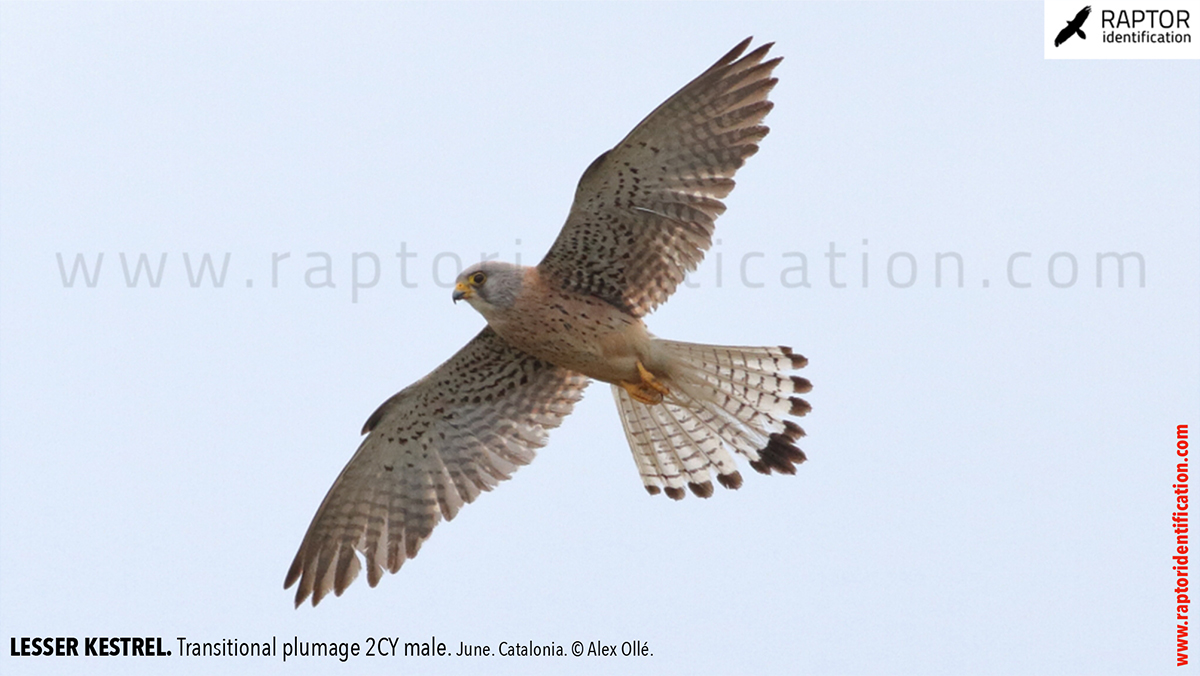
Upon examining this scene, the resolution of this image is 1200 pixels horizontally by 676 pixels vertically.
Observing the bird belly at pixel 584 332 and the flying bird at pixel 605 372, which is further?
the bird belly at pixel 584 332

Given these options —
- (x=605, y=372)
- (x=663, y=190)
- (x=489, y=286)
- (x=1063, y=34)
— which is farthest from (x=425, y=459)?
(x=1063, y=34)

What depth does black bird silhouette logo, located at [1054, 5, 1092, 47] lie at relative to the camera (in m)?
11.3

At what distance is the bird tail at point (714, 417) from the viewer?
943cm

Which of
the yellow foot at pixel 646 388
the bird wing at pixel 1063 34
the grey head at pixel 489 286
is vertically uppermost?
the bird wing at pixel 1063 34

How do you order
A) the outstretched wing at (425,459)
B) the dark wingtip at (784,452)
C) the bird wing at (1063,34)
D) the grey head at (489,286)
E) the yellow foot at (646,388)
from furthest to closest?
the bird wing at (1063,34), the outstretched wing at (425,459), the dark wingtip at (784,452), the yellow foot at (646,388), the grey head at (489,286)

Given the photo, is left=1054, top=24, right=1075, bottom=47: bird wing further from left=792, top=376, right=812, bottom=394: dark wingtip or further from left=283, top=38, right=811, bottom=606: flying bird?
left=792, top=376, right=812, bottom=394: dark wingtip

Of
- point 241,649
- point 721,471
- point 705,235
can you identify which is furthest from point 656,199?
point 241,649

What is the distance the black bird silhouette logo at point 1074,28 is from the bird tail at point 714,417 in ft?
12.2

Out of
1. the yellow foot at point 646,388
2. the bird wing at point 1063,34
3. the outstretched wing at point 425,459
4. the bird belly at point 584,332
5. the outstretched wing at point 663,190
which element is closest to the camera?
the outstretched wing at point 663,190

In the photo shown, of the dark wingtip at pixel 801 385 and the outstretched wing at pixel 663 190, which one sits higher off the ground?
the outstretched wing at pixel 663 190

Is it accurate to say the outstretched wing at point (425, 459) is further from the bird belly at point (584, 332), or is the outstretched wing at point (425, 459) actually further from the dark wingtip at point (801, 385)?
the dark wingtip at point (801, 385)

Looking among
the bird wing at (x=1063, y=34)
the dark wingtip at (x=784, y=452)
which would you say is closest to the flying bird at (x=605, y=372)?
the dark wingtip at (x=784, y=452)

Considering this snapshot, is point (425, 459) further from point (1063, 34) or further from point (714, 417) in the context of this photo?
point (1063, 34)

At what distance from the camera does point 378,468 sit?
10.2 m
